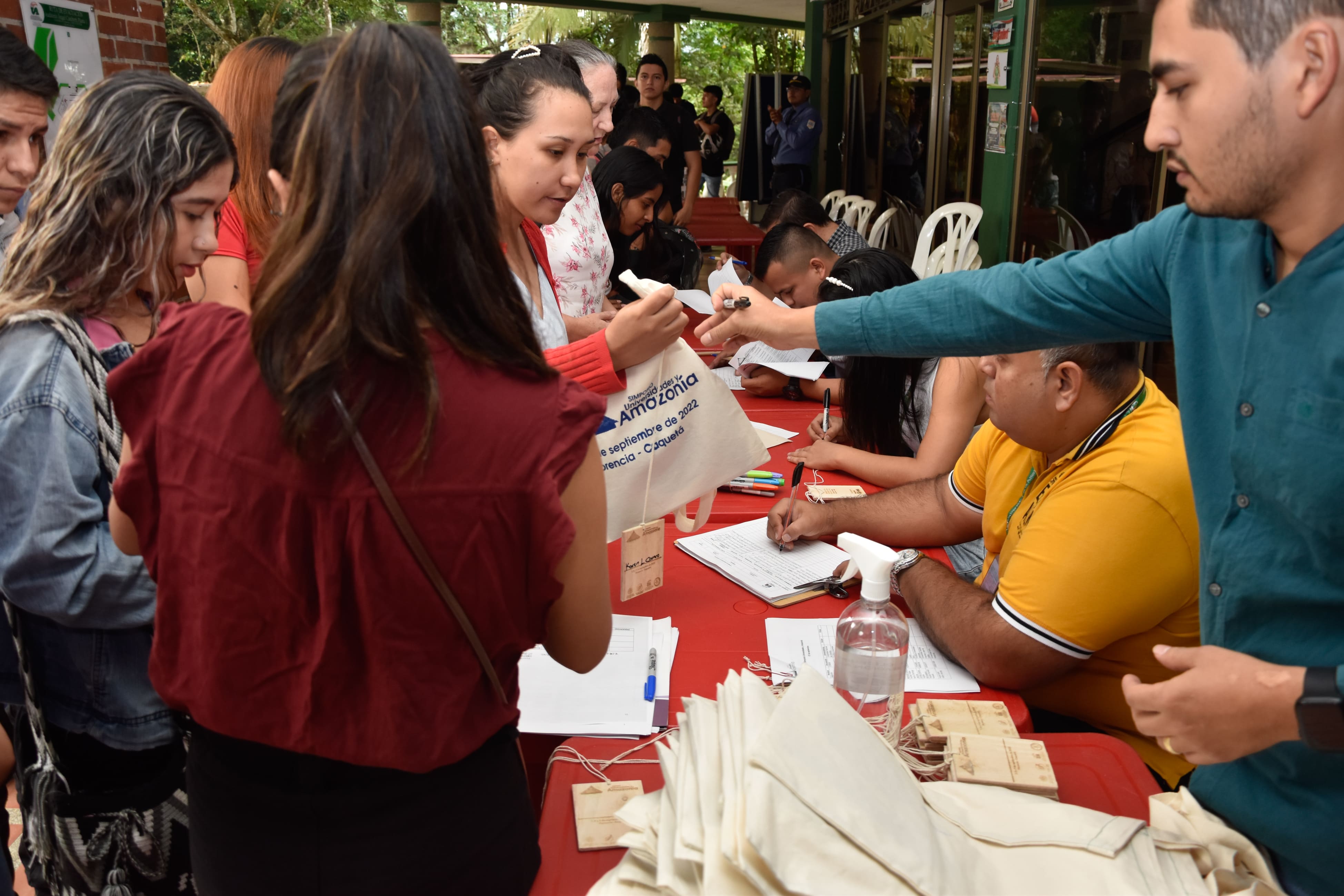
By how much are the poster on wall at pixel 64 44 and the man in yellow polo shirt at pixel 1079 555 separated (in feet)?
9.78

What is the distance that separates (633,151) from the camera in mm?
4254

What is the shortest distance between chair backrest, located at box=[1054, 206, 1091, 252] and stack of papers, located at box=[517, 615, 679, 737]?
4751mm

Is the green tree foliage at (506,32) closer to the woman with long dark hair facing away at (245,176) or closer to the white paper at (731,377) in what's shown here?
the white paper at (731,377)

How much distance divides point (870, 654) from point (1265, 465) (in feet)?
2.11

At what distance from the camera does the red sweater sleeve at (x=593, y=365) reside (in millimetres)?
1634

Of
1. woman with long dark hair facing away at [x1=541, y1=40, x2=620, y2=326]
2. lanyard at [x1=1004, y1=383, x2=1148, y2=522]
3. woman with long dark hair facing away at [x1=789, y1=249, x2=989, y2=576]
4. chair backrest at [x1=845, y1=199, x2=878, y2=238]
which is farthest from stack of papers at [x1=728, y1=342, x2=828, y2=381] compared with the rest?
chair backrest at [x1=845, y1=199, x2=878, y2=238]

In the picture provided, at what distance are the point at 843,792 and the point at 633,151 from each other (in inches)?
147

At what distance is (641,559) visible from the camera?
1821mm

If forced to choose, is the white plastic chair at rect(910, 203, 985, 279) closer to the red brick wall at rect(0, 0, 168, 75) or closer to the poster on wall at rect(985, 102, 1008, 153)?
the poster on wall at rect(985, 102, 1008, 153)

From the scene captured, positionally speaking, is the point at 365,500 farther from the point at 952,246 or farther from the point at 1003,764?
the point at 952,246

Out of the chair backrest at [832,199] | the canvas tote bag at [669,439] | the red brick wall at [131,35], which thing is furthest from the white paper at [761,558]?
the chair backrest at [832,199]

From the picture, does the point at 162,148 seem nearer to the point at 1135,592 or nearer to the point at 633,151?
the point at 1135,592

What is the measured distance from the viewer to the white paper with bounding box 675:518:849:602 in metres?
1.88

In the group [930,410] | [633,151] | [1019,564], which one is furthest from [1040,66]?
[1019,564]
